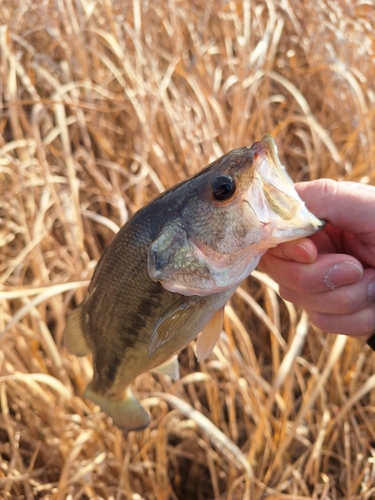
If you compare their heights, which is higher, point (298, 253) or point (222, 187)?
point (222, 187)

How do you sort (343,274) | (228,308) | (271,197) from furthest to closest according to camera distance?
(228,308), (343,274), (271,197)

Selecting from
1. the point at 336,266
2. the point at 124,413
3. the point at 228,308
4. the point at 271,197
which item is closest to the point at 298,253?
the point at 336,266

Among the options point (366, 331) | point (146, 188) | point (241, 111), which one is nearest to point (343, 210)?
point (366, 331)

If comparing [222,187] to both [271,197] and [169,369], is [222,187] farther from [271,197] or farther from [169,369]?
[169,369]

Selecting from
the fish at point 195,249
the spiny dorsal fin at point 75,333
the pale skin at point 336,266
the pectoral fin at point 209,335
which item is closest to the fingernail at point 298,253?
the pale skin at point 336,266

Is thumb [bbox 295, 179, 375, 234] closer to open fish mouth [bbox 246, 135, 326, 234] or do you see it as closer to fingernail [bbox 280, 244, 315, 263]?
fingernail [bbox 280, 244, 315, 263]

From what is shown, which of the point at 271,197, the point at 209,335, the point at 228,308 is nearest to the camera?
the point at 271,197

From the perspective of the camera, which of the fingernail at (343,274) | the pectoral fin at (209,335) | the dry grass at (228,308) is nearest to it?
the pectoral fin at (209,335)

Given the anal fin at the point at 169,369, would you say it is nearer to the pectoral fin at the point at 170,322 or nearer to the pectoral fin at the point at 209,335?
the pectoral fin at the point at 209,335

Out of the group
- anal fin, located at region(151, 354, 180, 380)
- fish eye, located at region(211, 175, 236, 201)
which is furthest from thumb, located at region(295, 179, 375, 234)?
anal fin, located at region(151, 354, 180, 380)
